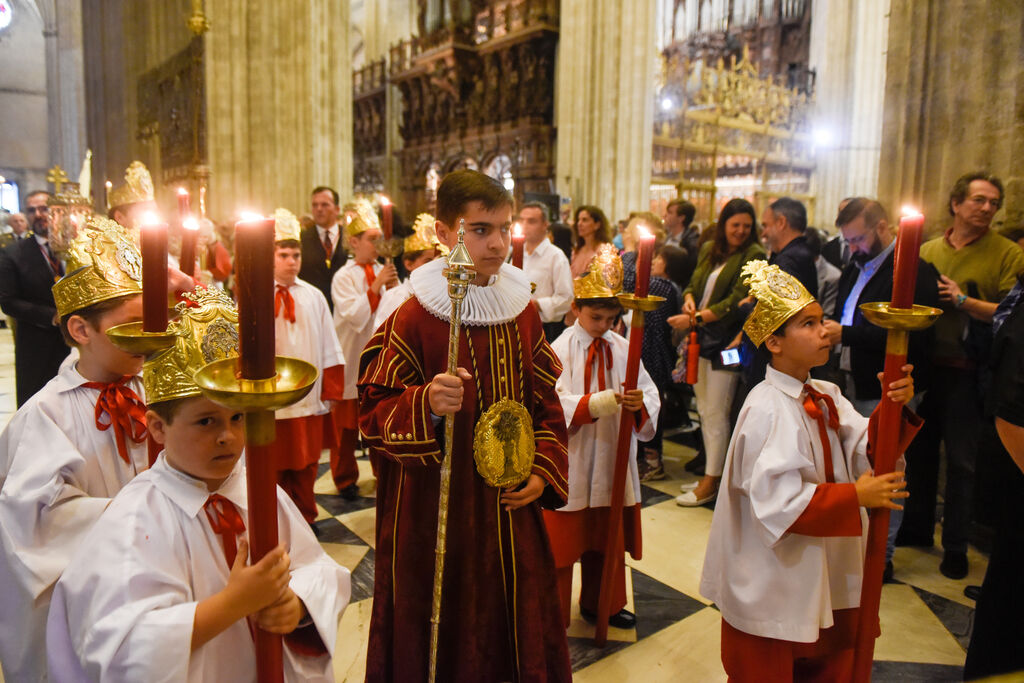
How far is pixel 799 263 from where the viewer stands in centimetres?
357

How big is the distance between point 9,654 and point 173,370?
0.88m

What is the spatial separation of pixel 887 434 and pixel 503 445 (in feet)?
3.14

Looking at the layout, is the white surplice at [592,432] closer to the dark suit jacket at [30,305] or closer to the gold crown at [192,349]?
the gold crown at [192,349]

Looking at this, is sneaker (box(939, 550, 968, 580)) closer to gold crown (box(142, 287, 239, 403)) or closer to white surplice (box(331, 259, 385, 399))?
white surplice (box(331, 259, 385, 399))

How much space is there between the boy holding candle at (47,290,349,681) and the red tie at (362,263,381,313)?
2.89 meters

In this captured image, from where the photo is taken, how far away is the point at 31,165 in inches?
865

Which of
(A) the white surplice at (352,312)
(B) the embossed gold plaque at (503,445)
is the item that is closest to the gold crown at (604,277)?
(B) the embossed gold plaque at (503,445)

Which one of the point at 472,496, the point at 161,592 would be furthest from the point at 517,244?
the point at 161,592

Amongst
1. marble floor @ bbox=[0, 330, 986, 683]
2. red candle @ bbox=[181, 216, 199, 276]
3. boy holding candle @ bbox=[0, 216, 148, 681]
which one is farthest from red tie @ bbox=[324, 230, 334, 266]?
boy holding candle @ bbox=[0, 216, 148, 681]

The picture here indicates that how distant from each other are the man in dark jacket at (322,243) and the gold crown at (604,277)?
9.77ft

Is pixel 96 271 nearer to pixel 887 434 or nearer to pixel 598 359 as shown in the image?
pixel 598 359

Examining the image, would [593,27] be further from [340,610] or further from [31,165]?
[31,165]

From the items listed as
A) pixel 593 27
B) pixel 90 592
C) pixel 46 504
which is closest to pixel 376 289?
pixel 46 504

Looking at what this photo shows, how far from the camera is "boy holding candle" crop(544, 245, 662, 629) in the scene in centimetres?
252
